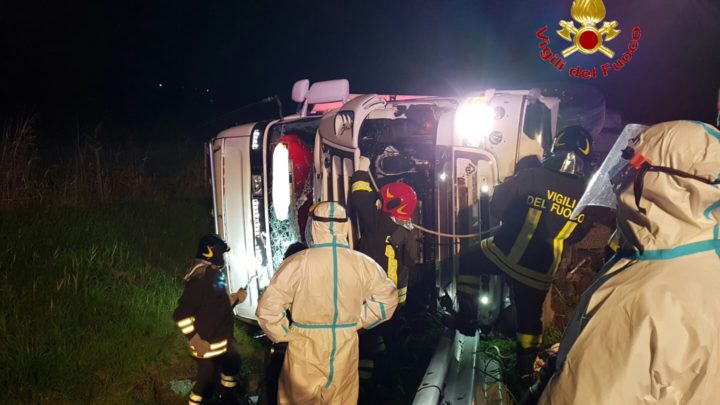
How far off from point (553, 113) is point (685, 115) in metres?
9.91

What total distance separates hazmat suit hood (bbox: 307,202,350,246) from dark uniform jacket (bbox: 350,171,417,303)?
140 cm

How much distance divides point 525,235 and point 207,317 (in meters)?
2.56

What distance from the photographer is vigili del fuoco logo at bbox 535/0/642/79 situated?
27.7ft

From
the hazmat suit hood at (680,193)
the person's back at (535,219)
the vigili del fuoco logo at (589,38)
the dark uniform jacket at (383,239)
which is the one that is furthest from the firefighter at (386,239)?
the vigili del fuoco logo at (589,38)

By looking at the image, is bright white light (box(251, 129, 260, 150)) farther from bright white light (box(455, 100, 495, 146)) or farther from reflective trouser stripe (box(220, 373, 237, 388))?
reflective trouser stripe (box(220, 373, 237, 388))

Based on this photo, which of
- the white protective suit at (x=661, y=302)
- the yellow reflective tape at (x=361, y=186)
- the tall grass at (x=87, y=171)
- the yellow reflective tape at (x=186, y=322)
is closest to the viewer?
the white protective suit at (x=661, y=302)

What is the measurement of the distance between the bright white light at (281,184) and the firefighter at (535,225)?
2.24 m

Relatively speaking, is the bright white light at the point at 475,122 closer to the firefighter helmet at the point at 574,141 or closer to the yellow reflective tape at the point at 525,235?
the firefighter helmet at the point at 574,141

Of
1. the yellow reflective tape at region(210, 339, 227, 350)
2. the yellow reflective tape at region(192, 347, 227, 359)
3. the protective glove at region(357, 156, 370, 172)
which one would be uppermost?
the protective glove at region(357, 156, 370, 172)

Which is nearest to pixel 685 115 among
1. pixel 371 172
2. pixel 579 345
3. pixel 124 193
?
pixel 371 172

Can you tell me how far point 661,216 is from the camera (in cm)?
180

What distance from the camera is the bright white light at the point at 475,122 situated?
15.9 ft

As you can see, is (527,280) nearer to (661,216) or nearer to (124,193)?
(661,216)

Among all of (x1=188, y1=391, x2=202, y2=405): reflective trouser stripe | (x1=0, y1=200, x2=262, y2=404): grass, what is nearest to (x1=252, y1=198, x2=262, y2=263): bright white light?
(x1=0, y1=200, x2=262, y2=404): grass
